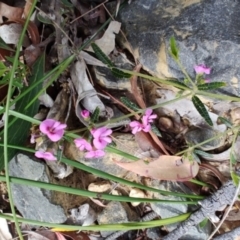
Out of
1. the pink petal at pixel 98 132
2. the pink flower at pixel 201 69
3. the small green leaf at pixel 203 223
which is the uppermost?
the pink flower at pixel 201 69

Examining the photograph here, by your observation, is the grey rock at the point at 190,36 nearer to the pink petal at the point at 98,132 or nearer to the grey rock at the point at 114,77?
the grey rock at the point at 114,77

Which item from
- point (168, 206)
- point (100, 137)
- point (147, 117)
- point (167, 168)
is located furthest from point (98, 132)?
point (168, 206)

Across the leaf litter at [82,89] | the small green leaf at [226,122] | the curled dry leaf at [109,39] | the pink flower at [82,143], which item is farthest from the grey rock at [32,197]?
the small green leaf at [226,122]

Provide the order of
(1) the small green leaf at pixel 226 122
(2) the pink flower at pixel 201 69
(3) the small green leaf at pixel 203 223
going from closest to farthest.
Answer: (2) the pink flower at pixel 201 69, (1) the small green leaf at pixel 226 122, (3) the small green leaf at pixel 203 223

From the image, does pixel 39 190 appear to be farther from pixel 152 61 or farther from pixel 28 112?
pixel 152 61

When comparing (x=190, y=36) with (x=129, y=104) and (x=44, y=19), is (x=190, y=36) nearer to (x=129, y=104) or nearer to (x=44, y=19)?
(x=129, y=104)

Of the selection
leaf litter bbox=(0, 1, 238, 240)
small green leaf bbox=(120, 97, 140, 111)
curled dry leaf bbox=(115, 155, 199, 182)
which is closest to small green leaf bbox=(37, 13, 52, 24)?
leaf litter bbox=(0, 1, 238, 240)

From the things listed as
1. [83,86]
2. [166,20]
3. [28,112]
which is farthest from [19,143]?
[166,20]

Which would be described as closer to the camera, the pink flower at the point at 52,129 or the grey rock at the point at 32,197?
the pink flower at the point at 52,129
